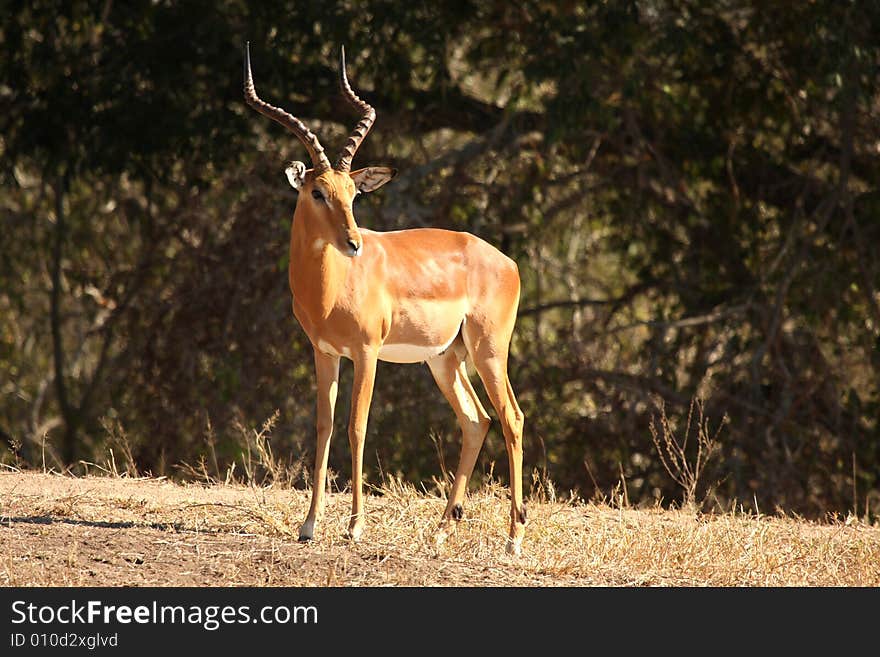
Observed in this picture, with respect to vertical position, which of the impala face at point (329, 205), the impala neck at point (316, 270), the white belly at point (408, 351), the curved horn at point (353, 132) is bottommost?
the white belly at point (408, 351)

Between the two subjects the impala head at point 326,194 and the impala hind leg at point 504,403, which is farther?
the impala hind leg at point 504,403

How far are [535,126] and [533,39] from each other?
4.12 feet

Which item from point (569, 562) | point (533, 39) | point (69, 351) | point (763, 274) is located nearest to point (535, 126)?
point (533, 39)

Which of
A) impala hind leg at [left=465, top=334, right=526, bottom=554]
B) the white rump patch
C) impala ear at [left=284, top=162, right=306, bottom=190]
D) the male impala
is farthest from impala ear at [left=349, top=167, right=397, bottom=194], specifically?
impala hind leg at [left=465, top=334, right=526, bottom=554]

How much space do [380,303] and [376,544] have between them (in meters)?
1.11

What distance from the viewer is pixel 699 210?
512 inches

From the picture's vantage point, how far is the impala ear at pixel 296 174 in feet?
21.8

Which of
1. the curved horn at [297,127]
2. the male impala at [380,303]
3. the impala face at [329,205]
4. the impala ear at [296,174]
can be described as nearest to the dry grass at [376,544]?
the male impala at [380,303]

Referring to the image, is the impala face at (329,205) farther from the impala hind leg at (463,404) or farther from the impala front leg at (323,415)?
the impala hind leg at (463,404)

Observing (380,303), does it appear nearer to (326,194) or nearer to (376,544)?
(326,194)

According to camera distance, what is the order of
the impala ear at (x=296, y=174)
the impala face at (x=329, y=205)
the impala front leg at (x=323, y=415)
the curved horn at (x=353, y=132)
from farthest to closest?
the impala front leg at (x=323, y=415), the curved horn at (x=353, y=132), the impala ear at (x=296, y=174), the impala face at (x=329, y=205)

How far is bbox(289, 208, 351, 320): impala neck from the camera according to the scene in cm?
673

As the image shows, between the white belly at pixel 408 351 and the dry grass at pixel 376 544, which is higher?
the white belly at pixel 408 351

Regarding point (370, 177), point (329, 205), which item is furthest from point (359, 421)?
point (370, 177)
